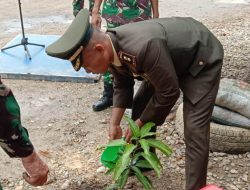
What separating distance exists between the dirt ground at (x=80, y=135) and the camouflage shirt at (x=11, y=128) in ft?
3.84

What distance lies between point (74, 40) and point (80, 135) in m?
1.88

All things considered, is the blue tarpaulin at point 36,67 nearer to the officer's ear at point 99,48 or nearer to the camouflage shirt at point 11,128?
the officer's ear at point 99,48

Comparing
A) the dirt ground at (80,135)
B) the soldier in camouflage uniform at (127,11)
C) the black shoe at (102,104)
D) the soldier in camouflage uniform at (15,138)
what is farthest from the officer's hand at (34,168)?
the black shoe at (102,104)

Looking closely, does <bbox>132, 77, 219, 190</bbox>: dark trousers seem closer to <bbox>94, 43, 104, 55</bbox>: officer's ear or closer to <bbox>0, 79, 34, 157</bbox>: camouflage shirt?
<bbox>94, 43, 104, 55</bbox>: officer's ear

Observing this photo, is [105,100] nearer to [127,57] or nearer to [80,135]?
[80,135]

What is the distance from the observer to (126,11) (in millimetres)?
3889

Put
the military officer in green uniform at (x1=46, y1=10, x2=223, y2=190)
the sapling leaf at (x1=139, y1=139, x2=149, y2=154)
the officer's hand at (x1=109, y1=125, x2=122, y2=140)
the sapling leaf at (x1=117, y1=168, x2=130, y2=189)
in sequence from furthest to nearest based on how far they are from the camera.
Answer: the officer's hand at (x1=109, y1=125, x2=122, y2=140), the sapling leaf at (x1=117, y1=168, x2=130, y2=189), the sapling leaf at (x1=139, y1=139, x2=149, y2=154), the military officer in green uniform at (x1=46, y1=10, x2=223, y2=190)

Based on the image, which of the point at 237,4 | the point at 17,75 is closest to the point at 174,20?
the point at 17,75

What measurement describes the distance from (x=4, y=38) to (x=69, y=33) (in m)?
4.74

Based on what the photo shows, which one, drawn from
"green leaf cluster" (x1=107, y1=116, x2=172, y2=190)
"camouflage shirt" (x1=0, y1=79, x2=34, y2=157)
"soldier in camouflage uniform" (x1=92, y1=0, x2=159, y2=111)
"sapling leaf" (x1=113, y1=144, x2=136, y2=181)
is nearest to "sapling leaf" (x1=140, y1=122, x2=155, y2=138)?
"green leaf cluster" (x1=107, y1=116, x2=172, y2=190)

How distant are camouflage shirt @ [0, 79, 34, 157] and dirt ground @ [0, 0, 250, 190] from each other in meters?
1.17

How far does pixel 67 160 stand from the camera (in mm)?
3580

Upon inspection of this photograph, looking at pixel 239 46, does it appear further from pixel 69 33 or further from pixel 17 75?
pixel 69 33

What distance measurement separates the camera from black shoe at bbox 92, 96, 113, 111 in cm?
438
